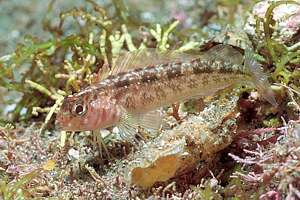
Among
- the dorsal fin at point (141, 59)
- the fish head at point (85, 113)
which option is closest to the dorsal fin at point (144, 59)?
the dorsal fin at point (141, 59)

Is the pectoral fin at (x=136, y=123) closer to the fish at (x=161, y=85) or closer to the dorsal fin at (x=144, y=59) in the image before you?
the fish at (x=161, y=85)

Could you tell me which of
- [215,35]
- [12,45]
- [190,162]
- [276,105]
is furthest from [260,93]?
[12,45]

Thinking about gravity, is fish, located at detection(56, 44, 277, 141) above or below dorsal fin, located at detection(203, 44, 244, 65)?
below

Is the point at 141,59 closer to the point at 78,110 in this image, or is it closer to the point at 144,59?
the point at 144,59

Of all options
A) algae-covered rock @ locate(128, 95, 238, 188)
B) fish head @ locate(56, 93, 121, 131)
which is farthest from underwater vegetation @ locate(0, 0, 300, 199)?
fish head @ locate(56, 93, 121, 131)

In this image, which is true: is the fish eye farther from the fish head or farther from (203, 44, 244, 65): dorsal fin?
(203, 44, 244, 65): dorsal fin

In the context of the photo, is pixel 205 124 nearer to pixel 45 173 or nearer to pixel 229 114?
pixel 229 114

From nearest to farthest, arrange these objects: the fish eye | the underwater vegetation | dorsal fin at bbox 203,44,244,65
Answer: the underwater vegetation
the fish eye
dorsal fin at bbox 203,44,244,65

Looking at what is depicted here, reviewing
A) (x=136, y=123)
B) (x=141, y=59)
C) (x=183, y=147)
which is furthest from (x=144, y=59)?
(x=183, y=147)
